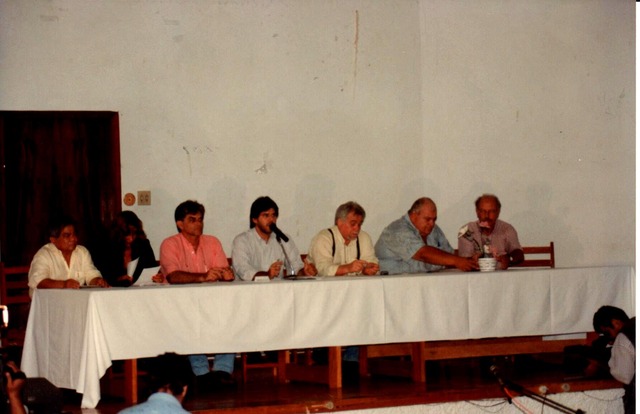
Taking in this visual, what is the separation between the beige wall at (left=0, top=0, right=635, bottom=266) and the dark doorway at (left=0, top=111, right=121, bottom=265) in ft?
0.49

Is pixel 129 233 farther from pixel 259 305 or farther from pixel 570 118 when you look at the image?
pixel 570 118

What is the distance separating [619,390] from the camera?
595 centimetres

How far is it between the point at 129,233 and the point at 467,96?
2.92 m

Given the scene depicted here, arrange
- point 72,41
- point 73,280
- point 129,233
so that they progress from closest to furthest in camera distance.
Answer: point 73,280 → point 129,233 → point 72,41

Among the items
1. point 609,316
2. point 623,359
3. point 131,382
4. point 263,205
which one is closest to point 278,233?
point 263,205

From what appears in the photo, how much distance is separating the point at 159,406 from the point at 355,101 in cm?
461

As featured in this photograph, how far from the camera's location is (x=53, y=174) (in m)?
7.51

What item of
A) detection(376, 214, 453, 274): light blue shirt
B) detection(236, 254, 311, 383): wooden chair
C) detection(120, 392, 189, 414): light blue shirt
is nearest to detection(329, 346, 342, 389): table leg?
detection(236, 254, 311, 383): wooden chair

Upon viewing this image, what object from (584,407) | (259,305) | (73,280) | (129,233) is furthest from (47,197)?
(584,407)

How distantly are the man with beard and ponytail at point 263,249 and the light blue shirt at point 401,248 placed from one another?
50 centimetres

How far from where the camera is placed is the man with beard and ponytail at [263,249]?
20.6 feet

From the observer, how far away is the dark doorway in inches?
291

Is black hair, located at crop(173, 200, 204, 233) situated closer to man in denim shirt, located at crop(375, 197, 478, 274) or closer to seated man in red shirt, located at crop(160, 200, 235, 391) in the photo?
seated man in red shirt, located at crop(160, 200, 235, 391)

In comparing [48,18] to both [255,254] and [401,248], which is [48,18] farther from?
[401,248]
